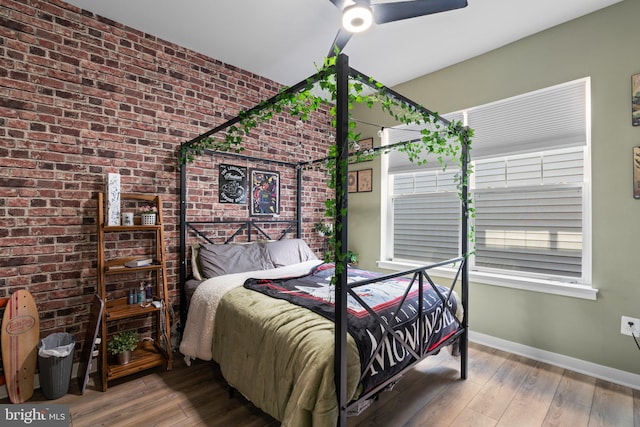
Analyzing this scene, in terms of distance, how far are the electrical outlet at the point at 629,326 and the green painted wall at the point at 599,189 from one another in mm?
30

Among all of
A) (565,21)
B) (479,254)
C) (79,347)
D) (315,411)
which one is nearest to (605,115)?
(565,21)

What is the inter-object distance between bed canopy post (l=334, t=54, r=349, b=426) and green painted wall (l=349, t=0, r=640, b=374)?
2091 mm

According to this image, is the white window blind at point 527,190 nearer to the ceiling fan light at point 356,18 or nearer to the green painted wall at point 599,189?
the green painted wall at point 599,189

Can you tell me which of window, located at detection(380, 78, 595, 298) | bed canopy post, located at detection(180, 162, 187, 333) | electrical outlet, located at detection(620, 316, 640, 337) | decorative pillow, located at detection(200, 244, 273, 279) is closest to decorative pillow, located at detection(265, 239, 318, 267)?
decorative pillow, located at detection(200, 244, 273, 279)

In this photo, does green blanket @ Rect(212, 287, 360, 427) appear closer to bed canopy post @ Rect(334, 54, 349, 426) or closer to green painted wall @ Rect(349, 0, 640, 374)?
bed canopy post @ Rect(334, 54, 349, 426)

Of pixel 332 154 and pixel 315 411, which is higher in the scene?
pixel 332 154

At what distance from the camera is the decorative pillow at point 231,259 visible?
2.75m

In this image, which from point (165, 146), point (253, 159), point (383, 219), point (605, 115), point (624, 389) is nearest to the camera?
point (624, 389)

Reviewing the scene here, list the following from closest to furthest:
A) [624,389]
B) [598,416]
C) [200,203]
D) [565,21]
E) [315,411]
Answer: [315,411] → [598,416] → [624,389] → [565,21] → [200,203]

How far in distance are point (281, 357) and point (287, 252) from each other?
1.73m

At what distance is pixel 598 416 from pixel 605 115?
2123 millimetres

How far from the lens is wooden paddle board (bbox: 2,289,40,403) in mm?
1979

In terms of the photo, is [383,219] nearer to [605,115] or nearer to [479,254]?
[479,254]

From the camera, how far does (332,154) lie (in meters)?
1.46
